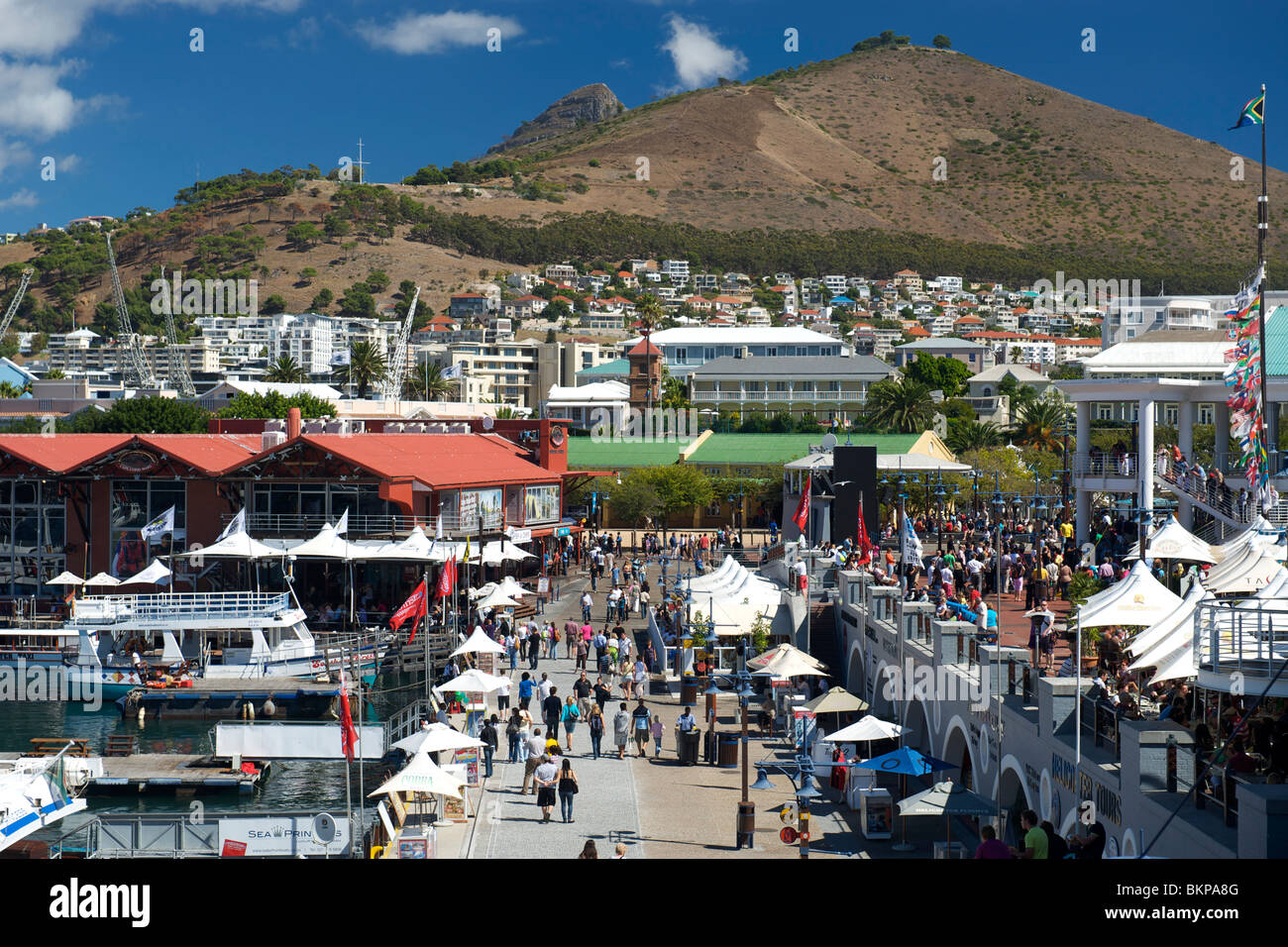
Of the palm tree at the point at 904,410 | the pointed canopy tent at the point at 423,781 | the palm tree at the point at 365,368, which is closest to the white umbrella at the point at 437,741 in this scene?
the pointed canopy tent at the point at 423,781

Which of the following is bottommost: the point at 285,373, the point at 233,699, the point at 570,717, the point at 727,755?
the point at 233,699

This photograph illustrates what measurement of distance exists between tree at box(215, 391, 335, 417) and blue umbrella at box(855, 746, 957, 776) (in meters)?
77.0

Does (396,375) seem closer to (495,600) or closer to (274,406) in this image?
(274,406)

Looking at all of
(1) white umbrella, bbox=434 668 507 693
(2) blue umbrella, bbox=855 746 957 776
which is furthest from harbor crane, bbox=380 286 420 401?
(2) blue umbrella, bbox=855 746 957 776

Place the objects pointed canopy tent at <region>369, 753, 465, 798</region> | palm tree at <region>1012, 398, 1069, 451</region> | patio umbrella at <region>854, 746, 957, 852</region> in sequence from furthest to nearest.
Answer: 1. palm tree at <region>1012, 398, 1069, 451</region>
2. pointed canopy tent at <region>369, 753, 465, 798</region>
3. patio umbrella at <region>854, 746, 957, 852</region>

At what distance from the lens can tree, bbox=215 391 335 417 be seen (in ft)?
318

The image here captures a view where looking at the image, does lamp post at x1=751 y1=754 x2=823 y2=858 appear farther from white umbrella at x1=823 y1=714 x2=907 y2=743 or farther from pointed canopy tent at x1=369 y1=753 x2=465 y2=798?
pointed canopy tent at x1=369 y1=753 x2=465 y2=798

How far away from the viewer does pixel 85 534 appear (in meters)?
52.1

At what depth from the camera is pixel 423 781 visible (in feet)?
74.8

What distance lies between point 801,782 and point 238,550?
26101mm

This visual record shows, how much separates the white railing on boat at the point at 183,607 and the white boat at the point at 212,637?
3 cm

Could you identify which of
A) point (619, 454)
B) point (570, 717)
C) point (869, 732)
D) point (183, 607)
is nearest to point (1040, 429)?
point (619, 454)
